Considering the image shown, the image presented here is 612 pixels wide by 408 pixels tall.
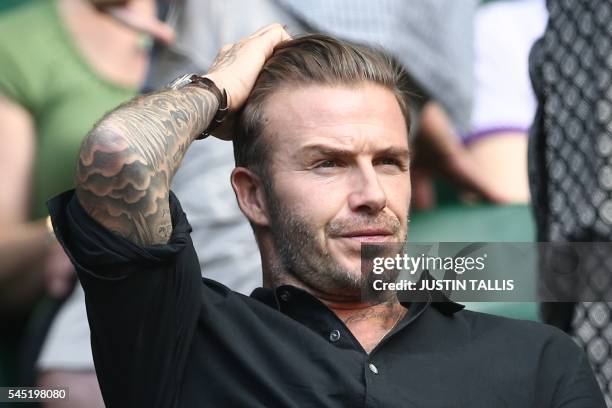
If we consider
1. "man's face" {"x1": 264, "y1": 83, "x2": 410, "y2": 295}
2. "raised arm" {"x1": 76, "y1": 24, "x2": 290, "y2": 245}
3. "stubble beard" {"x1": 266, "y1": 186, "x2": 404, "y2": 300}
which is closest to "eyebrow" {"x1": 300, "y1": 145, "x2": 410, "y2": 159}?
"man's face" {"x1": 264, "y1": 83, "x2": 410, "y2": 295}

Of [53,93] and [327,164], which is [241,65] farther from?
[53,93]

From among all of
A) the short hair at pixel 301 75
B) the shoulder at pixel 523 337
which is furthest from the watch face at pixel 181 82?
the shoulder at pixel 523 337

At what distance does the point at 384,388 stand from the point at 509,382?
23cm

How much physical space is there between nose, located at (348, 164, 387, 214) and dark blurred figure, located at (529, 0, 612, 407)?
586 millimetres

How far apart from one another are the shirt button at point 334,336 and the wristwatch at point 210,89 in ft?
1.45

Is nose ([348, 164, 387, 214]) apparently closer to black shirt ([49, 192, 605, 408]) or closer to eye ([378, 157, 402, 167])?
eye ([378, 157, 402, 167])

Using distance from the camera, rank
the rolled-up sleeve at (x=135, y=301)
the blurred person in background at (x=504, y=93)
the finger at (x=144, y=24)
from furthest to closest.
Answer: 1. the blurred person in background at (x=504, y=93)
2. the finger at (x=144, y=24)
3. the rolled-up sleeve at (x=135, y=301)

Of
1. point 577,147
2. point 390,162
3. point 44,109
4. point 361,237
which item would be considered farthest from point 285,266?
point 44,109

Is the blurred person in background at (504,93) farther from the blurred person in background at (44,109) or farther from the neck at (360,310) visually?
the neck at (360,310)

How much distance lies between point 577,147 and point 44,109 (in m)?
1.44

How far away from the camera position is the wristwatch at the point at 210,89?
91.6 inches

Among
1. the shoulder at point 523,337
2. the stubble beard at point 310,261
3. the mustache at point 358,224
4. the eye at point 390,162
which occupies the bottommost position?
the shoulder at point 523,337

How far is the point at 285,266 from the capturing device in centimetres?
235

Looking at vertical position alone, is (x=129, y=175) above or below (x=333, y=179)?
above
